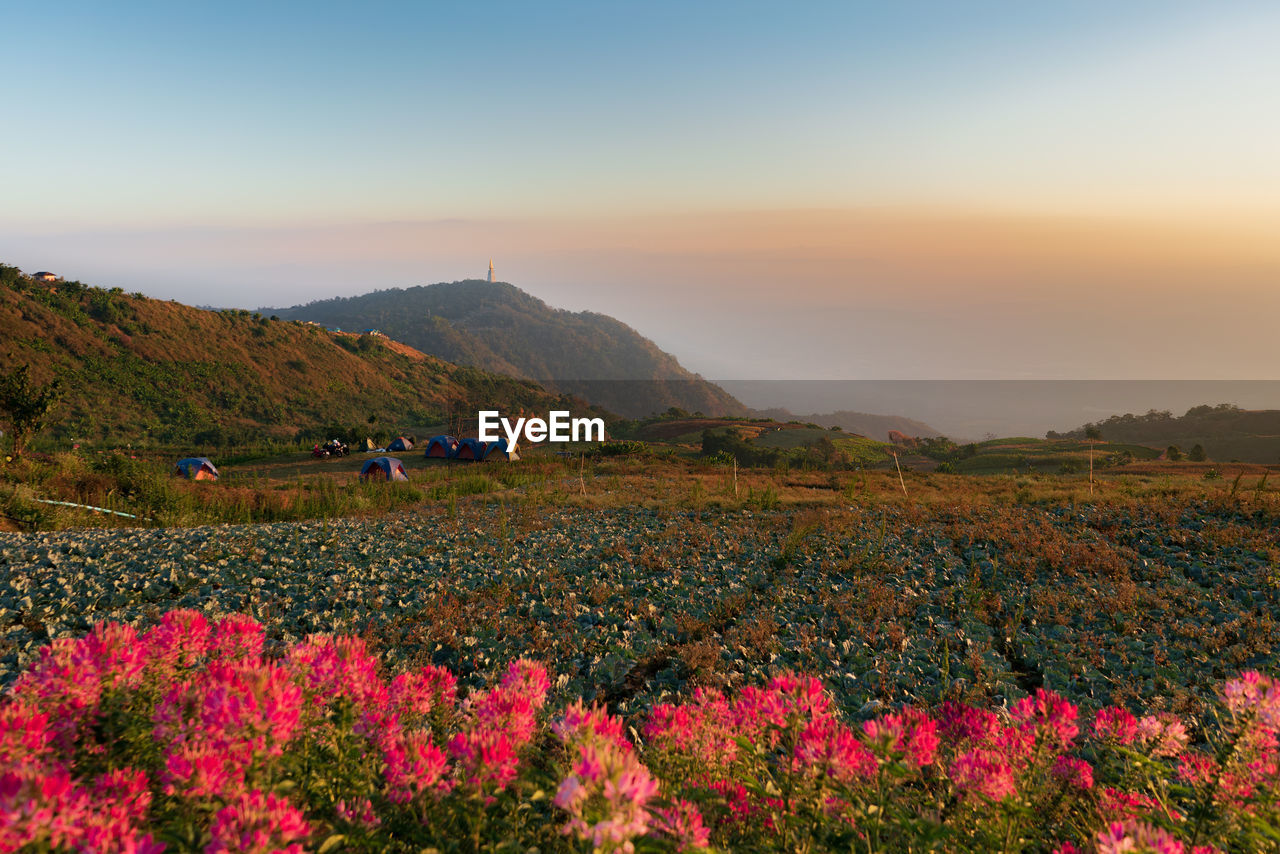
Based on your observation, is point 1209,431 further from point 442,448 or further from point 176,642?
point 176,642

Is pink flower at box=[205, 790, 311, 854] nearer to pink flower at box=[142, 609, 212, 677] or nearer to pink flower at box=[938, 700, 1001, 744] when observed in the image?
pink flower at box=[142, 609, 212, 677]

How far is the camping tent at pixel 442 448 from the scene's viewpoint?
104 ft

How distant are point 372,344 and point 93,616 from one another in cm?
8685

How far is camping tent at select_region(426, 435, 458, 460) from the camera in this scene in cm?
3159

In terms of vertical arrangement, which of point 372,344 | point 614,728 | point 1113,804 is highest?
point 372,344

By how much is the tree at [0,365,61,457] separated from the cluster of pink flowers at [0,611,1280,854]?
1752 centimetres

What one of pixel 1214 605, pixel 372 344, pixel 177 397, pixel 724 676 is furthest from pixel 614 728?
pixel 372 344

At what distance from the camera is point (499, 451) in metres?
29.8

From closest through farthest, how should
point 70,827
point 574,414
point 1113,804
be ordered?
point 70,827 < point 1113,804 < point 574,414

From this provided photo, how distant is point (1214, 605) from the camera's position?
5.74m

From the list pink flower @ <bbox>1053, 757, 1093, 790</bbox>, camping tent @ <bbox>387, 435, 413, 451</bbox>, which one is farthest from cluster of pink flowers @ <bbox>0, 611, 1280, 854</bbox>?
camping tent @ <bbox>387, 435, 413, 451</bbox>

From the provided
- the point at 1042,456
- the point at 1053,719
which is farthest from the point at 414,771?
the point at 1042,456

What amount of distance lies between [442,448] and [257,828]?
1284 inches

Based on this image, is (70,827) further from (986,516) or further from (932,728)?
(986,516)
